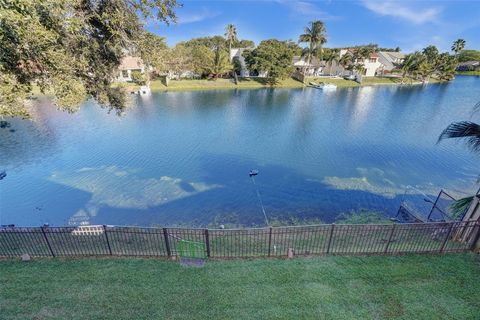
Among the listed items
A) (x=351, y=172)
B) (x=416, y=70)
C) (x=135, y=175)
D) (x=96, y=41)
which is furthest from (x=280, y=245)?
(x=416, y=70)

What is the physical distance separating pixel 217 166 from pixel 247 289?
40.1ft

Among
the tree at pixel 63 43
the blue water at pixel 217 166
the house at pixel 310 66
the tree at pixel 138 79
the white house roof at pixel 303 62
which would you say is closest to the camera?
the tree at pixel 63 43

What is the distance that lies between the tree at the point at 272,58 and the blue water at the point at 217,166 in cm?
2840

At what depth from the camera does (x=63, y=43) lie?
6.45 meters

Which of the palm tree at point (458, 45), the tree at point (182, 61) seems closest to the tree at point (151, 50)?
the tree at point (182, 61)

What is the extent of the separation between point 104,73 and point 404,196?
52.9 feet

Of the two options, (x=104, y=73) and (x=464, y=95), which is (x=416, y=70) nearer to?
(x=464, y=95)

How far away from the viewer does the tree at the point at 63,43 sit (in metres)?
5.21

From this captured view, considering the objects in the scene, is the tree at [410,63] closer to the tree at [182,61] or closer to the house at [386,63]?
the house at [386,63]

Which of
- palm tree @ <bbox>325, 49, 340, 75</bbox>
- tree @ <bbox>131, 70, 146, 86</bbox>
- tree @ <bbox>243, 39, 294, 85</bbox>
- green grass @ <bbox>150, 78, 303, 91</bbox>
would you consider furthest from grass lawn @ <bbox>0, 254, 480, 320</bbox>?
palm tree @ <bbox>325, 49, 340, 75</bbox>

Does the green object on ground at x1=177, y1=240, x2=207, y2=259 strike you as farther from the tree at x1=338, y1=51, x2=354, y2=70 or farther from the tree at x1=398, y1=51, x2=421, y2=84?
the tree at x1=398, y1=51, x2=421, y2=84

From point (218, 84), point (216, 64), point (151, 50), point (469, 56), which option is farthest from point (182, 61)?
point (469, 56)

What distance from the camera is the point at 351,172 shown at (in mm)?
16609

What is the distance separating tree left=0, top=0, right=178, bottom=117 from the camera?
5215mm
